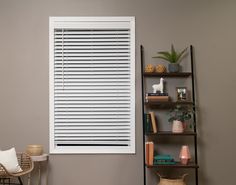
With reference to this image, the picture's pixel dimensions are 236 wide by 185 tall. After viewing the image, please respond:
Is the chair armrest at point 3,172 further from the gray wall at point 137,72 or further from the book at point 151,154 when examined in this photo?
the book at point 151,154

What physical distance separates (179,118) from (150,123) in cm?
36

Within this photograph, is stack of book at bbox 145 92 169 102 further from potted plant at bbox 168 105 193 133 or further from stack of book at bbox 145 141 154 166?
stack of book at bbox 145 141 154 166

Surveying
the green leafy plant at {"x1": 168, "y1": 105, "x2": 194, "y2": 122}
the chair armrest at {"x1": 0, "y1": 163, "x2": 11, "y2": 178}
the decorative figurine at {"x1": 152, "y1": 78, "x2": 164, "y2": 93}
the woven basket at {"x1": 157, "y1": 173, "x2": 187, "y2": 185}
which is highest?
the decorative figurine at {"x1": 152, "y1": 78, "x2": 164, "y2": 93}

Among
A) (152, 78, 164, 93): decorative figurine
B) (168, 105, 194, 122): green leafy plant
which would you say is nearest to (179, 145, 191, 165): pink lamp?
(168, 105, 194, 122): green leafy plant

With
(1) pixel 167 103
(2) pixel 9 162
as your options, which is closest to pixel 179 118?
(1) pixel 167 103

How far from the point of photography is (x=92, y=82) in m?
4.15

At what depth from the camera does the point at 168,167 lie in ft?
12.5

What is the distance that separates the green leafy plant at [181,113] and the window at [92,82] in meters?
0.52

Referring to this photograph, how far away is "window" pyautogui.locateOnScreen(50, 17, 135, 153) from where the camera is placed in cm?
412

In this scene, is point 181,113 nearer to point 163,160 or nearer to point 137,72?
point 163,160

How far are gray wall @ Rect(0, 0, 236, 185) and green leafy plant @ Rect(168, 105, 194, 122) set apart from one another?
26cm

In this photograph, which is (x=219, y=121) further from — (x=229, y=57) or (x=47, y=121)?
(x=47, y=121)

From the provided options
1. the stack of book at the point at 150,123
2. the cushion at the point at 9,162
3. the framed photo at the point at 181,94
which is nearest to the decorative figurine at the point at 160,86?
the framed photo at the point at 181,94

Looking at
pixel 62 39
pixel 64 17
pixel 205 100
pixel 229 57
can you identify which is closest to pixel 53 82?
pixel 62 39
